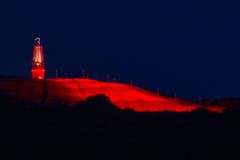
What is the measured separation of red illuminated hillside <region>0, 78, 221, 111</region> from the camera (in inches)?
1868

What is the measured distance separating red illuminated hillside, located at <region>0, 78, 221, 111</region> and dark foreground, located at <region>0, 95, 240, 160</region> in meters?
7.53

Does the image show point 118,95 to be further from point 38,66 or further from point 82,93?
point 38,66

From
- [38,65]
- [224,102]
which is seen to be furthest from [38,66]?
[224,102]

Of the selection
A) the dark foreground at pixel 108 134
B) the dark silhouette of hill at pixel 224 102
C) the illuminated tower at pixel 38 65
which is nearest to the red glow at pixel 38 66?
the illuminated tower at pixel 38 65

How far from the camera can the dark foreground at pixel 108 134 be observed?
33531 mm

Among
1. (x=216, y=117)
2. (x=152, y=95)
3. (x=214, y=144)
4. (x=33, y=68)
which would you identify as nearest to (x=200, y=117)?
(x=216, y=117)

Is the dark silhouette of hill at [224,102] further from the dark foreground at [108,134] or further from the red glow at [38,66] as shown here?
the red glow at [38,66]

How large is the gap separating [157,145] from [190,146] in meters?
1.51

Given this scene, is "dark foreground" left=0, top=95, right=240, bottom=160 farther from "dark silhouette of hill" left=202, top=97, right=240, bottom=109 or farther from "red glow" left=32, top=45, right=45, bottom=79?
"red glow" left=32, top=45, right=45, bottom=79

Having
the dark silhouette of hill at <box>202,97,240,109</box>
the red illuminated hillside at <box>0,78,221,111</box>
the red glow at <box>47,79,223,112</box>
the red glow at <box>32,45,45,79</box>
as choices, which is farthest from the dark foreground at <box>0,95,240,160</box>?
the red glow at <box>32,45,45,79</box>

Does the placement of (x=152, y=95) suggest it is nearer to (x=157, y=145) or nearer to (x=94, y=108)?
(x=94, y=108)

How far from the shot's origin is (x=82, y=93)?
50688 mm

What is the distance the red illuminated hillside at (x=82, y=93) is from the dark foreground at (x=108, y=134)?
7529 millimetres

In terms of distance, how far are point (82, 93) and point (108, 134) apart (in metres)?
15.9
